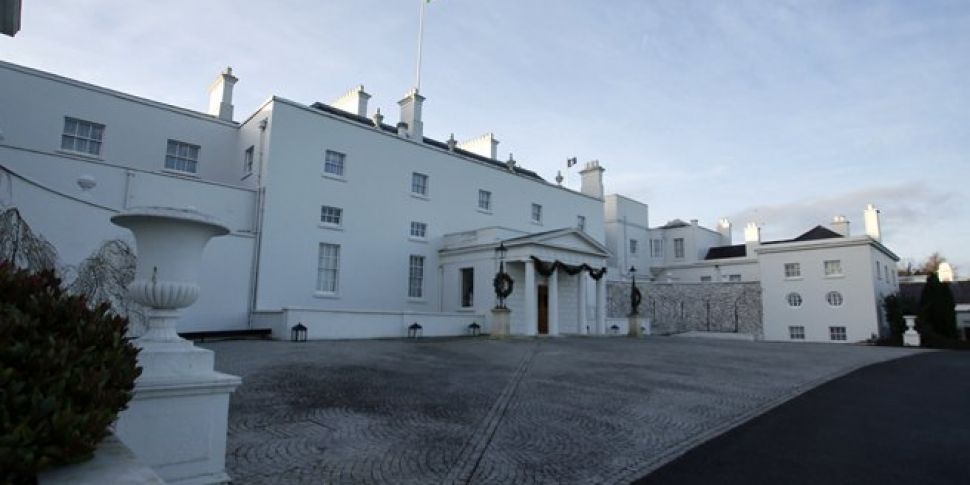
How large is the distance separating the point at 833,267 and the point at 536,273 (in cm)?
1838

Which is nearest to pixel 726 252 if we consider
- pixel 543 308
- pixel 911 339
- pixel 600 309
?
pixel 911 339

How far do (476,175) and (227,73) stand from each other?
12.8 m

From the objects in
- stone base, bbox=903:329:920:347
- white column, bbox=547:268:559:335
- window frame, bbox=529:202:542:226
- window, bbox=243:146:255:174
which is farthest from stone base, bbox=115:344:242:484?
stone base, bbox=903:329:920:347

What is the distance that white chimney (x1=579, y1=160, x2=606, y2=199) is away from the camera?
38.3 m

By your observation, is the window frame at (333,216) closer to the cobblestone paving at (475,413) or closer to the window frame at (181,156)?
the window frame at (181,156)

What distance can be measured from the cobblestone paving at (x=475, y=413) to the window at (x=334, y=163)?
10964 mm

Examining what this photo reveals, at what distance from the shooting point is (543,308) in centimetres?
2662

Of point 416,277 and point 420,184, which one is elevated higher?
point 420,184

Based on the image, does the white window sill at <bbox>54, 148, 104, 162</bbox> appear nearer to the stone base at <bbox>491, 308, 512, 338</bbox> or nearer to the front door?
the stone base at <bbox>491, 308, 512, 338</bbox>

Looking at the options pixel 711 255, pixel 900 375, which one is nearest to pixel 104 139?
pixel 900 375

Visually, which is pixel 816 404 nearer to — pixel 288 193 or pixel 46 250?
pixel 46 250

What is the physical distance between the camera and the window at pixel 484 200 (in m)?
29.5

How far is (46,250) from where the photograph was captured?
9562 millimetres

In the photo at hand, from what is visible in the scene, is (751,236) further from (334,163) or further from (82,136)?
(82,136)
